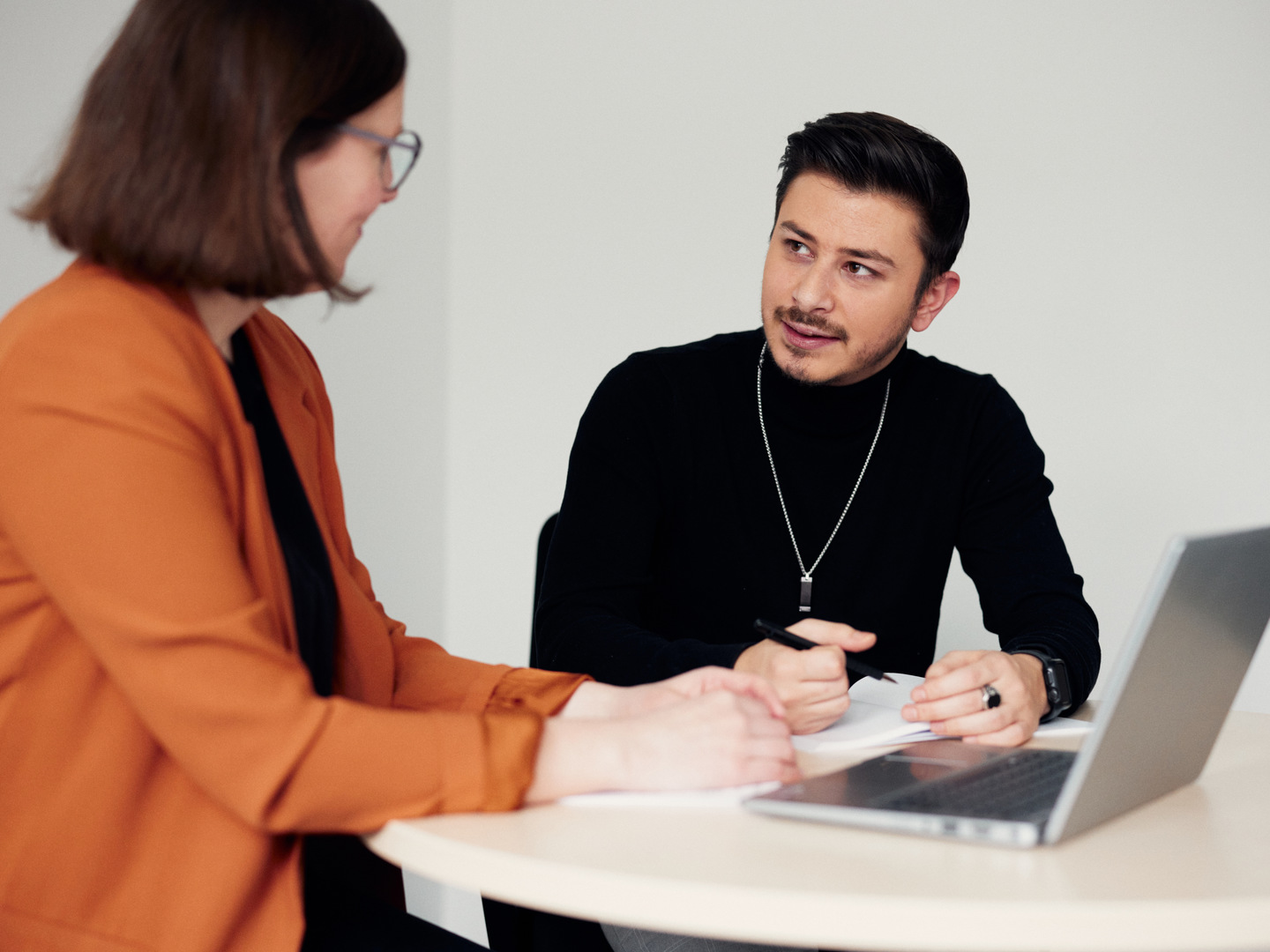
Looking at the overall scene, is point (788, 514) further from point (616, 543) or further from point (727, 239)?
point (727, 239)

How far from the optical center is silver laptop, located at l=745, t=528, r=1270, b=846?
85 cm

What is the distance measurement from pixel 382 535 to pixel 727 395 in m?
1.45

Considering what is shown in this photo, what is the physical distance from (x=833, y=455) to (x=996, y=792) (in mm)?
961

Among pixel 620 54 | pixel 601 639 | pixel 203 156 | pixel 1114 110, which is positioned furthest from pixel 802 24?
pixel 203 156

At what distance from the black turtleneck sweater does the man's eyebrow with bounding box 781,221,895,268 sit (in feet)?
0.70

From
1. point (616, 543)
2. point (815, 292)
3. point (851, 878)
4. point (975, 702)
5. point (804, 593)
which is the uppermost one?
point (815, 292)

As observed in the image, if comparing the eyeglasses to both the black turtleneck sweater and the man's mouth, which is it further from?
the man's mouth

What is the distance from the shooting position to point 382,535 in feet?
9.97

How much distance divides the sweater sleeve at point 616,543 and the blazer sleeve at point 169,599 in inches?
21.1

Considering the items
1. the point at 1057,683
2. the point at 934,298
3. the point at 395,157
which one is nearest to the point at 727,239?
the point at 934,298

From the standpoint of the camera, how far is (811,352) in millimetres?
1808

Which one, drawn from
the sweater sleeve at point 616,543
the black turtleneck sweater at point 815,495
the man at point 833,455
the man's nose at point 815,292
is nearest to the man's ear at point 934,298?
the man at point 833,455

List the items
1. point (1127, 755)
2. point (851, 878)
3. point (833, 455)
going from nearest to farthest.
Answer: point (851, 878) < point (1127, 755) < point (833, 455)

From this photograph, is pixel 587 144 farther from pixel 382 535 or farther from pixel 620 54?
pixel 382 535
